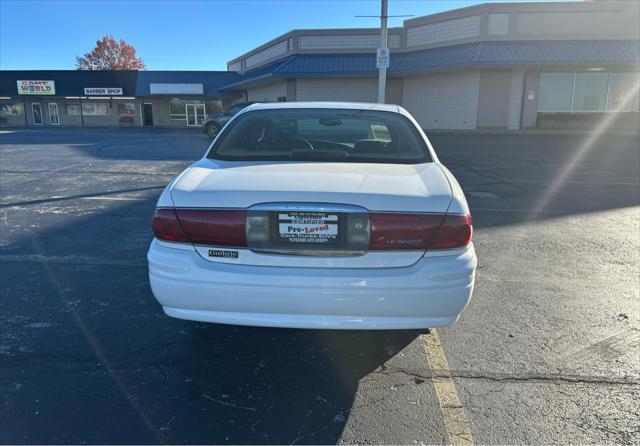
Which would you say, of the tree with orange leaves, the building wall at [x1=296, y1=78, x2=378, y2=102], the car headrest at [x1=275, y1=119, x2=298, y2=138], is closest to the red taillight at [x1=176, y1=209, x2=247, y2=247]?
the car headrest at [x1=275, y1=119, x2=298, y2=138]

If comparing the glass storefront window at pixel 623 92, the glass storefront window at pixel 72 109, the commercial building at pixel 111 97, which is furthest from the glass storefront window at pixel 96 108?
the glass storefront window at pixel 623 92

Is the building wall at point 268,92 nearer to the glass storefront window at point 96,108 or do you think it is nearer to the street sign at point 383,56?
the glass storefront window at point 96,108

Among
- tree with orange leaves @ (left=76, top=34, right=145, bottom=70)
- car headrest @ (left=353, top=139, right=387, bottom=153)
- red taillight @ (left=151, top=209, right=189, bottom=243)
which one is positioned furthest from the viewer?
tree with orange leaves @ (left=76, top=34, right=145, bottom=70)

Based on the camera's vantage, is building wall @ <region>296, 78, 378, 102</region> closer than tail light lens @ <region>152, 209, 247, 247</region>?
No

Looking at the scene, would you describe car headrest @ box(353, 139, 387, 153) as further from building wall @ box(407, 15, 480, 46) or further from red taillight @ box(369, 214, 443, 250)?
building wall @ box(407, 15, 480, 46)

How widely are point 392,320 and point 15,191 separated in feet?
28.6

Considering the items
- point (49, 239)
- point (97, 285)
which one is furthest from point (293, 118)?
point (49, 239)

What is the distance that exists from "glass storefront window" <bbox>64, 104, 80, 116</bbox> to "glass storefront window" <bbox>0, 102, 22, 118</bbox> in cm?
393

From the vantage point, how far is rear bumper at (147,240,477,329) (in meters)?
2.48

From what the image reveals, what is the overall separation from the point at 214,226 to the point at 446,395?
1661 millimetres

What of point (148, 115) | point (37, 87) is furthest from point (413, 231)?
point (37, 87)

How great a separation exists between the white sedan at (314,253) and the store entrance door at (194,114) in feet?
125

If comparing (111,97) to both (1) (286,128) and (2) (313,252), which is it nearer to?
(1) (286,128)

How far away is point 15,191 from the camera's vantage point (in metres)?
8.62
